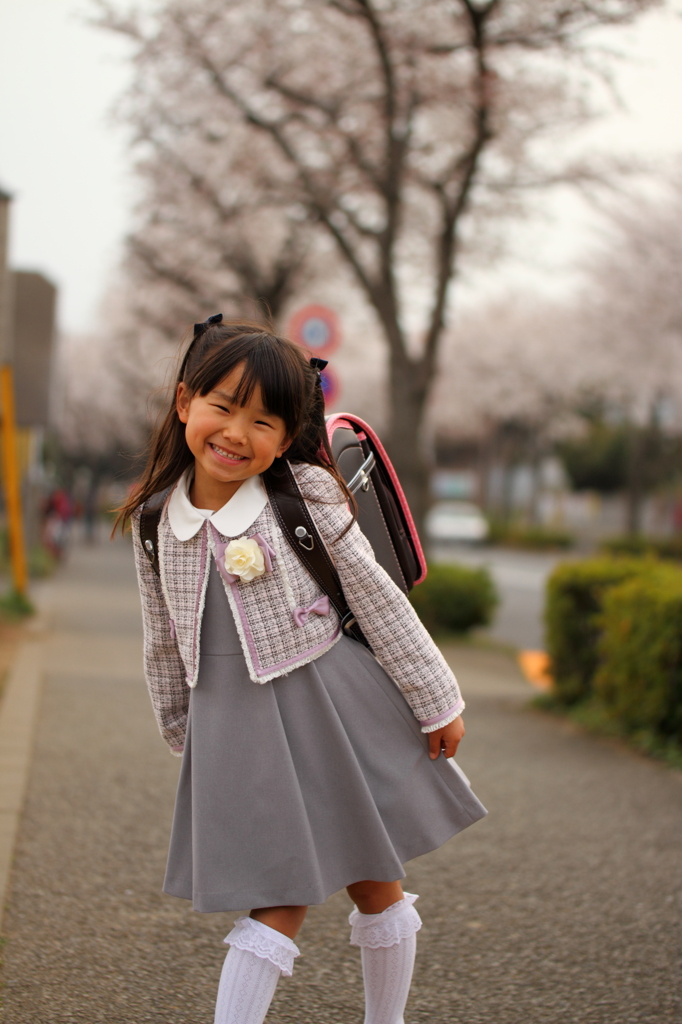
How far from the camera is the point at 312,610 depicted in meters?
2.06

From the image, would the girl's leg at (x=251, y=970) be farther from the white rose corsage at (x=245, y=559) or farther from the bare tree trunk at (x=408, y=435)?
the bare tree trunk at (x=408, y=435)

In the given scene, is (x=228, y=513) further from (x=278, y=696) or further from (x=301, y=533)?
(x=278, y=696)

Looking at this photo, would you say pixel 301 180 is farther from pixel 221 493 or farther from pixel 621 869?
pixel 221 493

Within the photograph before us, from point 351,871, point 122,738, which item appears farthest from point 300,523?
point 122,738

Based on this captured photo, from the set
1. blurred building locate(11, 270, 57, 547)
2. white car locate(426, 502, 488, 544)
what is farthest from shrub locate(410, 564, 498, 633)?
white car locate(426, 502, 488, 544)

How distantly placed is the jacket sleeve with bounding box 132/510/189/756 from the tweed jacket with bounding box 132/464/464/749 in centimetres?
5

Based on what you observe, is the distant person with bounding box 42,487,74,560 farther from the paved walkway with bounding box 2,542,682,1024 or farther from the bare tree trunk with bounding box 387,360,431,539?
the paved walkway with bounding box 2,542,682,1024

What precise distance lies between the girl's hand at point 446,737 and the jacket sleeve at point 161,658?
53cm

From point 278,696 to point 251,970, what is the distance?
0.48 metres

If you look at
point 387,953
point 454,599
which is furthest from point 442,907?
point 454,599

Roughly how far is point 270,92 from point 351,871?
1081 centimetres

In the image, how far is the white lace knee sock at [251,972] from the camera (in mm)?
1929

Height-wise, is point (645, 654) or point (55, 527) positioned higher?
point (645, 654)

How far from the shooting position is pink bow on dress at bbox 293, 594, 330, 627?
204cm
